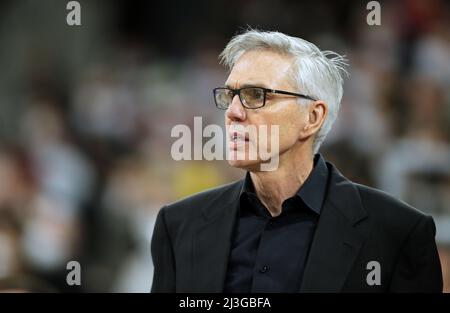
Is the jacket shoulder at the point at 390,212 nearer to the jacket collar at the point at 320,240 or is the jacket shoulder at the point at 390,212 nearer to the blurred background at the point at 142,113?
the jacket collar at the point at 320,240

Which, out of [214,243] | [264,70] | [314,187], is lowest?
[214,243]

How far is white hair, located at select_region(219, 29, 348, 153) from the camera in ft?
6.42

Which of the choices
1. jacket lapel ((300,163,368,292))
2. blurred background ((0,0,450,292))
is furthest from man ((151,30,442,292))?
blurred background ((0,0,450,292))

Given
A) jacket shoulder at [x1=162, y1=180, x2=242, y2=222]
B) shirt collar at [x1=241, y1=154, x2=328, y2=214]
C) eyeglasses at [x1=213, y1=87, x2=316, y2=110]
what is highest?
eyeglasses at [x1=213, y1=87, x2=316, y2=110]

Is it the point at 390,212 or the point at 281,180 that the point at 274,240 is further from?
the point at 390,212

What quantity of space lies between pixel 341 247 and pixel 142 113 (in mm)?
3305

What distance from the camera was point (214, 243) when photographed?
1.91 m

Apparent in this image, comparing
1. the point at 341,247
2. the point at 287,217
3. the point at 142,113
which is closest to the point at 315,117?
the point at 287,217

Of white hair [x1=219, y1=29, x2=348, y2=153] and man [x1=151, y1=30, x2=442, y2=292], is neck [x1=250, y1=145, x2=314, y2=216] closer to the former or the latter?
man [x1=151, y1=30, x2=442, y2=292]

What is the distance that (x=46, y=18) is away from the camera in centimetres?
586

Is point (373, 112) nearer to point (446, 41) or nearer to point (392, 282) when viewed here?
point (446, 41)

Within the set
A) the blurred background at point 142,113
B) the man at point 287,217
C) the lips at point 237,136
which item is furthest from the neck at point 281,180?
the blurred background at point 142,113

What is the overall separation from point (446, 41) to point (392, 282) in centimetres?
343

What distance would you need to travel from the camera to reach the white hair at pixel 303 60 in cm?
196
